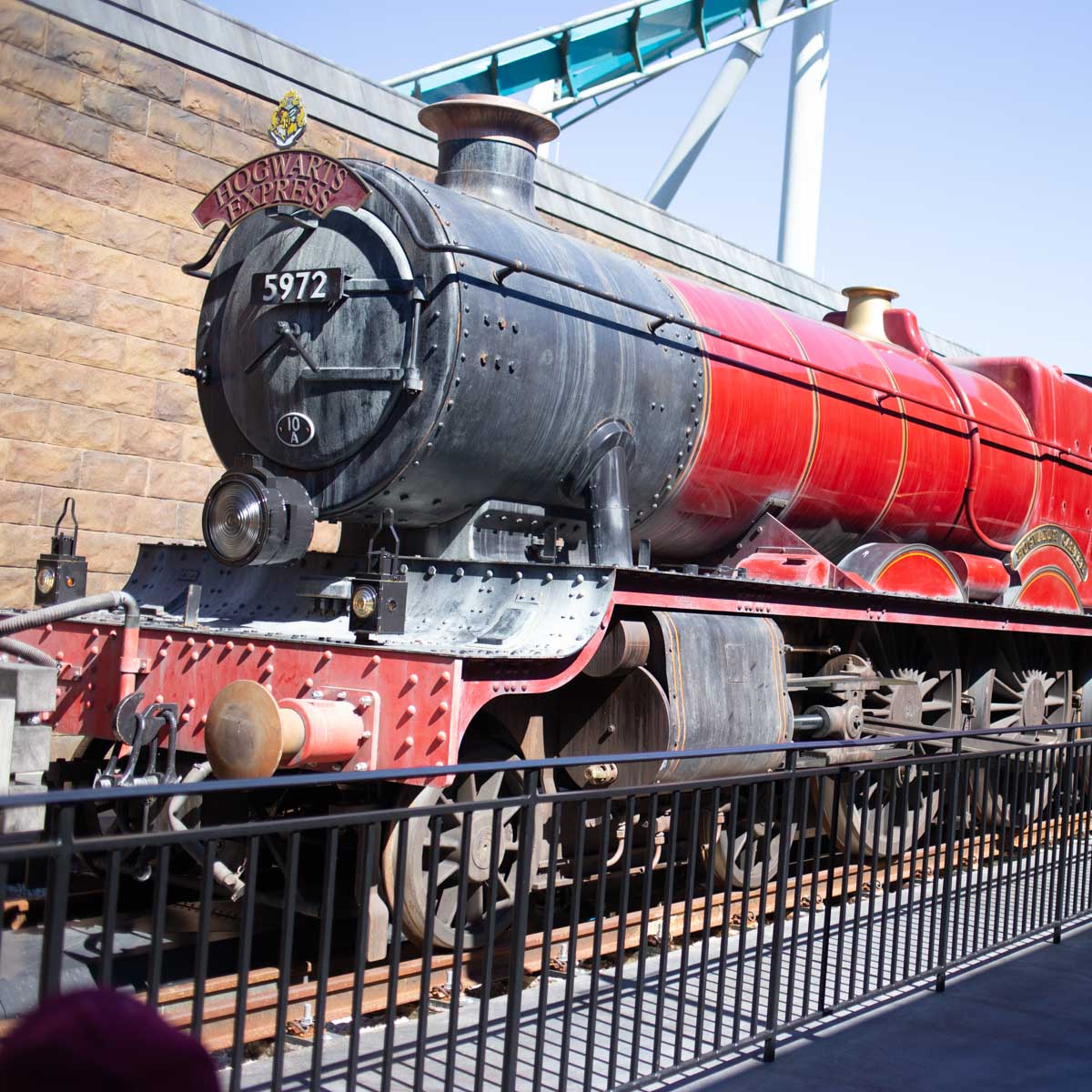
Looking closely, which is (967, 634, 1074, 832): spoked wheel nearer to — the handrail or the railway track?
the railway track

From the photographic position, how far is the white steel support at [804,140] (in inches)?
987

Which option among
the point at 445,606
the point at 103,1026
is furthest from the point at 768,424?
the point at 103,1026

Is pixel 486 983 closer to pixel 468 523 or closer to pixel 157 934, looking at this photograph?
pixel 157 934

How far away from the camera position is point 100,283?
854cm

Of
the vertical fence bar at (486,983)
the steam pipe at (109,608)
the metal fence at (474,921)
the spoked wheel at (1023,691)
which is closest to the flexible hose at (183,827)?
the metal fence at (474,921)

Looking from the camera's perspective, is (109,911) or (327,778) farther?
(327,778)

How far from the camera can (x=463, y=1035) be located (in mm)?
4469

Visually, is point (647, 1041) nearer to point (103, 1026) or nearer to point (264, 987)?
point (264, 987)

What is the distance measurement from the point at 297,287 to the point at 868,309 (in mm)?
4872

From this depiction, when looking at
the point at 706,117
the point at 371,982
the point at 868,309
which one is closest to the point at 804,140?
the point at 706,117

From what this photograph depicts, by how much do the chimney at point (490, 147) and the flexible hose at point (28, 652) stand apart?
9.50 feet

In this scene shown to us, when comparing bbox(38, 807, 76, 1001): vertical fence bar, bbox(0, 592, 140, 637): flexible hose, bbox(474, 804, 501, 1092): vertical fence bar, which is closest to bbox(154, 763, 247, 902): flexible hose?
bbox(0, 592, 140, 637): flexible hose

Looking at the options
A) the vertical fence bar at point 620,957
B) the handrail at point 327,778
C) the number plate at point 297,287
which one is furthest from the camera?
the number plate at point 297,287

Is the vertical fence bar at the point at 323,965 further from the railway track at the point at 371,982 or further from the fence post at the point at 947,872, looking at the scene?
the fence post at the point at 947,872
